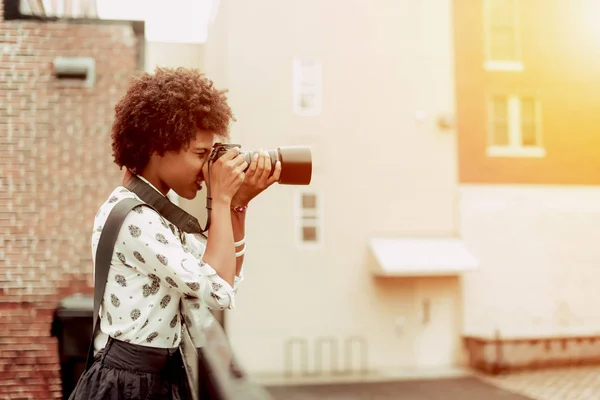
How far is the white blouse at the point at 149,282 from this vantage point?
112 cm

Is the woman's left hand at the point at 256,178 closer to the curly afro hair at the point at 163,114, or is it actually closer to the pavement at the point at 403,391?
the curly afro hair at the point at 163,114

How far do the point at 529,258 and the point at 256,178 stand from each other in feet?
37.8

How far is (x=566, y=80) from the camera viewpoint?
1230 centimetres

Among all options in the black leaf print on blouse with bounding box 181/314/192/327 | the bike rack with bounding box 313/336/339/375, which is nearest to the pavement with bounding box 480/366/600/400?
the bike rack with bounding box 313/336/339/375

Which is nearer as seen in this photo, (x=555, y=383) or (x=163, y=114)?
(x=163, y=114)

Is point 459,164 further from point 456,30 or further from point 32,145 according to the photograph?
point 32,145

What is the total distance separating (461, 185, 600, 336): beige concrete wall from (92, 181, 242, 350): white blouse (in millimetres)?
11037

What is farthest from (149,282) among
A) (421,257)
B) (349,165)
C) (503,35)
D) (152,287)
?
(503,35)

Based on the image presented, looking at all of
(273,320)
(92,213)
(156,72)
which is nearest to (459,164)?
(273,320)

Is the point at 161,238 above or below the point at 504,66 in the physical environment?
below

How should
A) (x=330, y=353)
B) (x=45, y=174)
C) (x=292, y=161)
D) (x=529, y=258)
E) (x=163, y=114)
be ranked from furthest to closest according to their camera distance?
(x=529, y=258) → (x=330, y=353) → (x=45, y=174) → (x=292, y=161) → (x=163, y=114)

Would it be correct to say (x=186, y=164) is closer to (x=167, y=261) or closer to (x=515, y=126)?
(x=167, y=261)

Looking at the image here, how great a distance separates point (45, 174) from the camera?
3680mm

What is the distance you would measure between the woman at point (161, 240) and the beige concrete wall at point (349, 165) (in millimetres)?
9473
